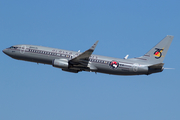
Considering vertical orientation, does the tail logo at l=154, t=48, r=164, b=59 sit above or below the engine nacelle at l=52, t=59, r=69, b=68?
above

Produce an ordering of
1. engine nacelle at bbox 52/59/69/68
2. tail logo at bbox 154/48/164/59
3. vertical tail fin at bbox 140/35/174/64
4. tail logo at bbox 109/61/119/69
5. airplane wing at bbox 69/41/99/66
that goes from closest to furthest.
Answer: airplane wing at bbox 69/41/99/66 < engine nacelle at bbox 52/59/69/68 < tail logo at bbox 109/61/119/69 < vertical tail fin at bbox 140/35/174/64 < tail logo at bbox 154/48/164/59

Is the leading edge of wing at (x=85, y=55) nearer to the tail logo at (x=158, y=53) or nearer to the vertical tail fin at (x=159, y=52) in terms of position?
the vertical tail fin at (x=159, y=52)

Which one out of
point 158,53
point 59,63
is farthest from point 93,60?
point 158,53

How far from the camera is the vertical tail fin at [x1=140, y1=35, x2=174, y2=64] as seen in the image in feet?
235

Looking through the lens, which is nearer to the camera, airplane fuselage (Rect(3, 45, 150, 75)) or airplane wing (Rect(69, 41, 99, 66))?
airplane wing (Rect(69, 41, 99, 66))

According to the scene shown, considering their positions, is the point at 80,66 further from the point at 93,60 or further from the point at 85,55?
the point at 85,55

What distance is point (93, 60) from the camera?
6912 cm

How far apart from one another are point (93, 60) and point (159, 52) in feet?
50.4


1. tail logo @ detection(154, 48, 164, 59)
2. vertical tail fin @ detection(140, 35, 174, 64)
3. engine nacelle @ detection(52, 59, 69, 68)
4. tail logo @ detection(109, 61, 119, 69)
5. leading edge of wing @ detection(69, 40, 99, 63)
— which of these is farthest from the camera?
tail logo @ detection(154, 48, 164, 59)

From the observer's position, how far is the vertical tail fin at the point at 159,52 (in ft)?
235

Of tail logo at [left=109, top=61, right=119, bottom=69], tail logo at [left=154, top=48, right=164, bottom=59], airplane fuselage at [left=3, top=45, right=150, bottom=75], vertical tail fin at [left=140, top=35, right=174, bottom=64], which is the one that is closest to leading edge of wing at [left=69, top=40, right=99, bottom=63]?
airplane fuselage at [left=3, top=45, right=150, bottom=75]

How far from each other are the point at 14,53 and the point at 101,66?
20.6 metres

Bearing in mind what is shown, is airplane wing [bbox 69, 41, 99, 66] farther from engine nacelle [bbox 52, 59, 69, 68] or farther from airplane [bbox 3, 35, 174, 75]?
engine nacelle [bbox 52, 59, 69, 68]

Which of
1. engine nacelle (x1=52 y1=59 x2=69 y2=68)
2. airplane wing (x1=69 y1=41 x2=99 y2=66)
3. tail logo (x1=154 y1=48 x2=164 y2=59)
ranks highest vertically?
tail logo (x1=154 y1=48 x2=164 y2=59)
